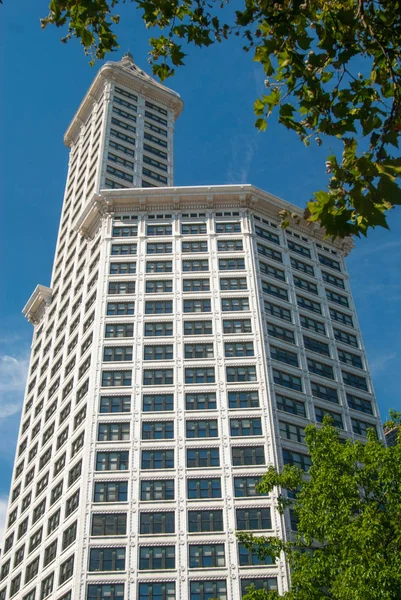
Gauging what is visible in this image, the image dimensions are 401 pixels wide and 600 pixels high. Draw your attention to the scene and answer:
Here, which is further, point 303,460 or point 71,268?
point 71,268

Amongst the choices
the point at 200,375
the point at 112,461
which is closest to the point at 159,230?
the point at 200,375

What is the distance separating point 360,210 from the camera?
1006 cm

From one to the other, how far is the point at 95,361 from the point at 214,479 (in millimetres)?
14749

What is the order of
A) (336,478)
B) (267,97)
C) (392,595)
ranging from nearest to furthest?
1. (267,97)
2. (392,595)
3. (336,478)

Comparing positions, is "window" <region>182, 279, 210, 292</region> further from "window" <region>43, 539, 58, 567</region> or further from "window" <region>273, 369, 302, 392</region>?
"window" <region>43, 539, 58, 567</region>

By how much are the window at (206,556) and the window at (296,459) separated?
9.07 m

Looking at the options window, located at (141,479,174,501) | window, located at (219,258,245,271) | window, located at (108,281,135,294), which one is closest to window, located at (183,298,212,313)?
window, located at (219,258,245,271)

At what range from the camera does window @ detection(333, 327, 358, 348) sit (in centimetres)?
Answer: 6800

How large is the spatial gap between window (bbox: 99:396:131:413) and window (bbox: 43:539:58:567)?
10554 millimetres

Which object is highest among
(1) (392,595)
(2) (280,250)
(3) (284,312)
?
(2) (280,250)

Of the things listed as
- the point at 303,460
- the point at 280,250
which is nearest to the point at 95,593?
the point at 303,460

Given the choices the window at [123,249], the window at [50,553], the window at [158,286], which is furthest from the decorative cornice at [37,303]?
the window at [50,553]

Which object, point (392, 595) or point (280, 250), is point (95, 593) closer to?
point (392, 595)

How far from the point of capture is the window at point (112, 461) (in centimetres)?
5350
